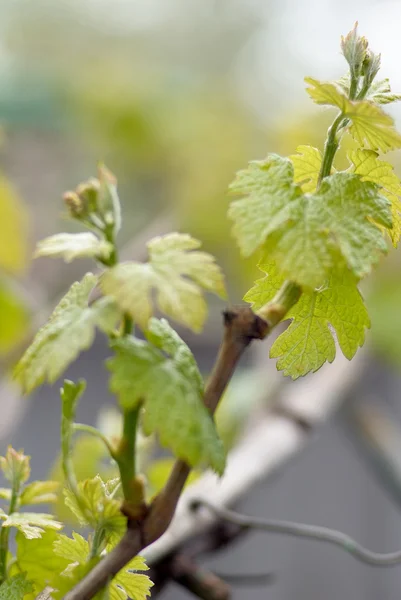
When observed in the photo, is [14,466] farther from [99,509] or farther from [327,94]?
[327,94]

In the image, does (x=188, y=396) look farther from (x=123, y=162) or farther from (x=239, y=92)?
(x=239, y=92)

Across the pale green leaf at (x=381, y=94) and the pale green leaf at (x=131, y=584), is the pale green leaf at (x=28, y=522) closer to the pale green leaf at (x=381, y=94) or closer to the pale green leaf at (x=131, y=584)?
the pale green leaf at (x=131, y=584)

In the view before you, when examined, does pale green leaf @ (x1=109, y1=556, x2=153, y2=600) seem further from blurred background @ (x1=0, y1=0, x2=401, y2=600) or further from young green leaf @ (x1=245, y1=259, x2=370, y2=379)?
blurred background @ (x1=0, y1=0, x2=401, y2=600)

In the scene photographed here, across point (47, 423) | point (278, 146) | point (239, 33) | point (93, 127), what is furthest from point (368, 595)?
point (239, 33)

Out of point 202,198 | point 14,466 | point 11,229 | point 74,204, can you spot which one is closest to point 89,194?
point 74,204

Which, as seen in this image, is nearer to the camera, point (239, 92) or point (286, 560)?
point (286, 560)

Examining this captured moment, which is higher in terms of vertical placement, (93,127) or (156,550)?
(93,127)

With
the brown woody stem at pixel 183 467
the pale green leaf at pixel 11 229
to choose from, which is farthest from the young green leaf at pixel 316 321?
the pale green leaf at pixel 11 229
